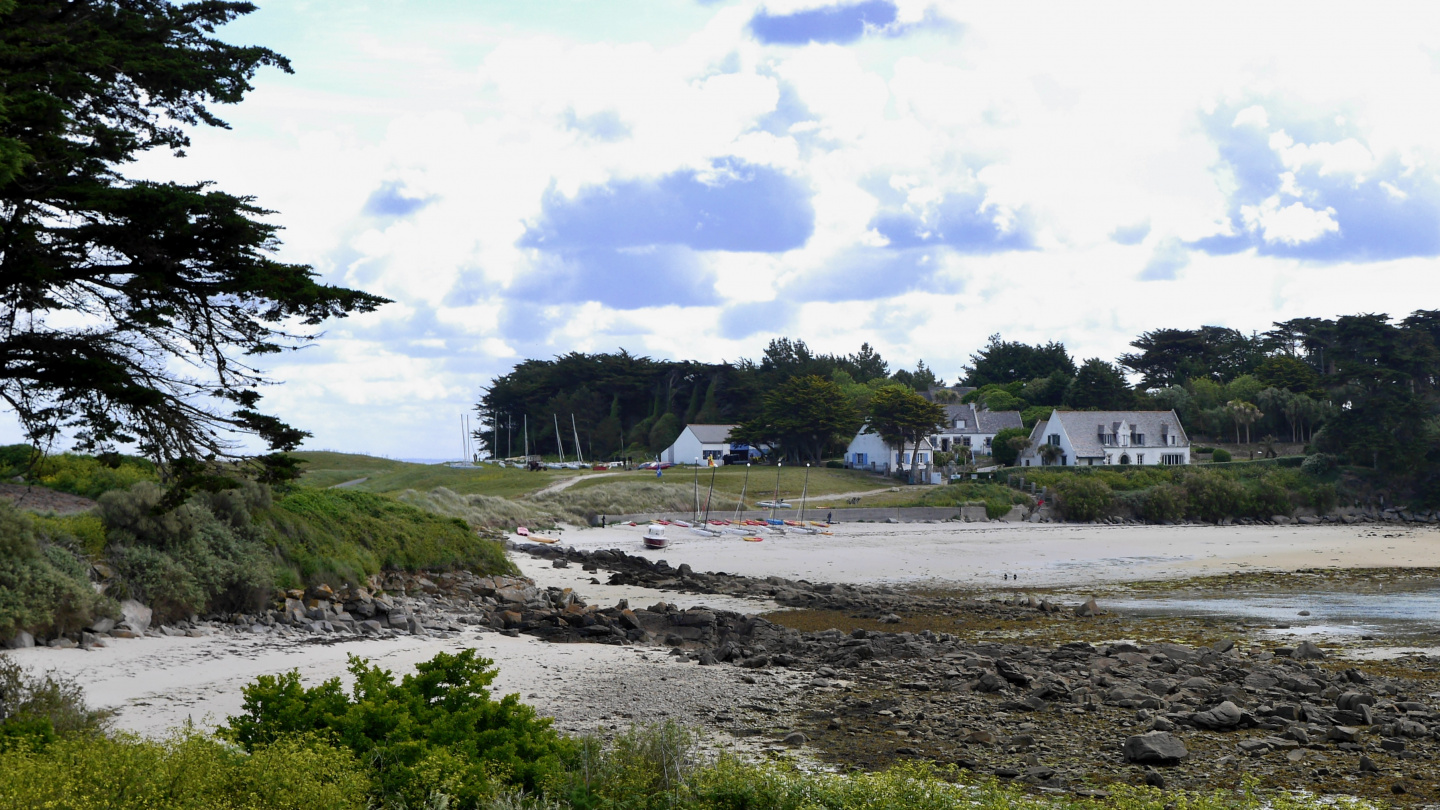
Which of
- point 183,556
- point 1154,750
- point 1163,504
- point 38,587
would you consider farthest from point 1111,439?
point 38,587

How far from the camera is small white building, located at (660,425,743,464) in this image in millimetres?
87938

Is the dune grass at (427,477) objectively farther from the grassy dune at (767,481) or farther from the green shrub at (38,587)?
the green shrub at (38,587)

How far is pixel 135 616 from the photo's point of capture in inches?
598

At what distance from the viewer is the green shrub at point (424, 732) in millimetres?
6574

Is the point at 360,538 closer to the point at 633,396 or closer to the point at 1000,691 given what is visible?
the point at 1000,691

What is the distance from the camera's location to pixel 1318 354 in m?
107

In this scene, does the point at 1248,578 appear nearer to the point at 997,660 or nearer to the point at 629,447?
the point at 997,660

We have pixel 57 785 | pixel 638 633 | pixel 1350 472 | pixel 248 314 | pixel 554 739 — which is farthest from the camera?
pixel 1350 472

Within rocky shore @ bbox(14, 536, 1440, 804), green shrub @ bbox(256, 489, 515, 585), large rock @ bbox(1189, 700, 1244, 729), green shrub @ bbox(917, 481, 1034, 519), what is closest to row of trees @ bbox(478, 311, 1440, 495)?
green shrub @ bbox(917, 481, 1034, 519)

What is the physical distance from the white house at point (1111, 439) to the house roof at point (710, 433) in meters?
25.5

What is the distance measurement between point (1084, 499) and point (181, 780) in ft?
216

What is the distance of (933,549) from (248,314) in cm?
3431

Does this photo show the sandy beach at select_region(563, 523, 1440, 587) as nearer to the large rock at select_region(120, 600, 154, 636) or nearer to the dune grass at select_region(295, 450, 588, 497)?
the dune grass at select_region(295, 450, 588, 497)

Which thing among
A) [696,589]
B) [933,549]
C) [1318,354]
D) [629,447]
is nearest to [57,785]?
[696,589]
